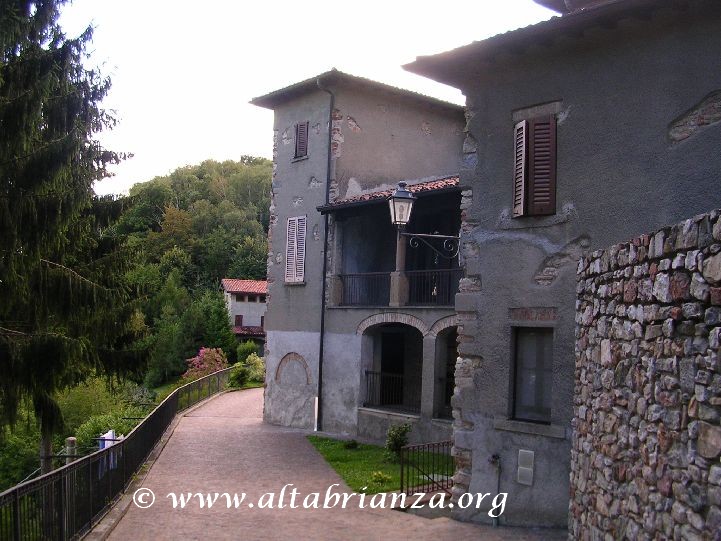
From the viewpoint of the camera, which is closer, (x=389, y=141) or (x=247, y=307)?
(x=389, y=141)

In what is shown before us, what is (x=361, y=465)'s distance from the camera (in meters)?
15.9

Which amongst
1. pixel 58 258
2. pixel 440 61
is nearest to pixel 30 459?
pixel 58 258

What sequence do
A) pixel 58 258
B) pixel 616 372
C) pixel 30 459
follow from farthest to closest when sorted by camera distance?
1. pixel 30 459
2. pixel 58 258
3. pixel 616 372

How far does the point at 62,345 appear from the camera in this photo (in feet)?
37.2

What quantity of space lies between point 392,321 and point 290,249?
462 centimetres

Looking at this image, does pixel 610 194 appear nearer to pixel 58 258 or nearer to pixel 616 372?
pixel 616 372

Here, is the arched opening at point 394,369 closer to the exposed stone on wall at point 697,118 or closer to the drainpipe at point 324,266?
the drainpipe at point 324,266

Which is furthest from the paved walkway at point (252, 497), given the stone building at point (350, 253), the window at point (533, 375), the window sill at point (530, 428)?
the stone building at point (350, 253)

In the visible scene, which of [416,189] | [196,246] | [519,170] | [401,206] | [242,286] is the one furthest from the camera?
[196,246]

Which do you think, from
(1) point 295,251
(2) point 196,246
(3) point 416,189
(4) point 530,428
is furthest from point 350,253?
(2) point 196,246

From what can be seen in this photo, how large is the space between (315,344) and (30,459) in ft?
33.2

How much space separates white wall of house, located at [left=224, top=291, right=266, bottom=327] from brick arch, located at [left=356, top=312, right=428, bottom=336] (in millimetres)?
29360

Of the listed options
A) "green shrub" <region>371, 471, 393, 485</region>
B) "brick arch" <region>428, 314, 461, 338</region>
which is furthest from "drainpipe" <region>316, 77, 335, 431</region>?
"green shrub" <region>371, 471, 393, 485</region>

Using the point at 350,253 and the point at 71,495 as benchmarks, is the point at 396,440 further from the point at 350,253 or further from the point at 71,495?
the point at 71,495
